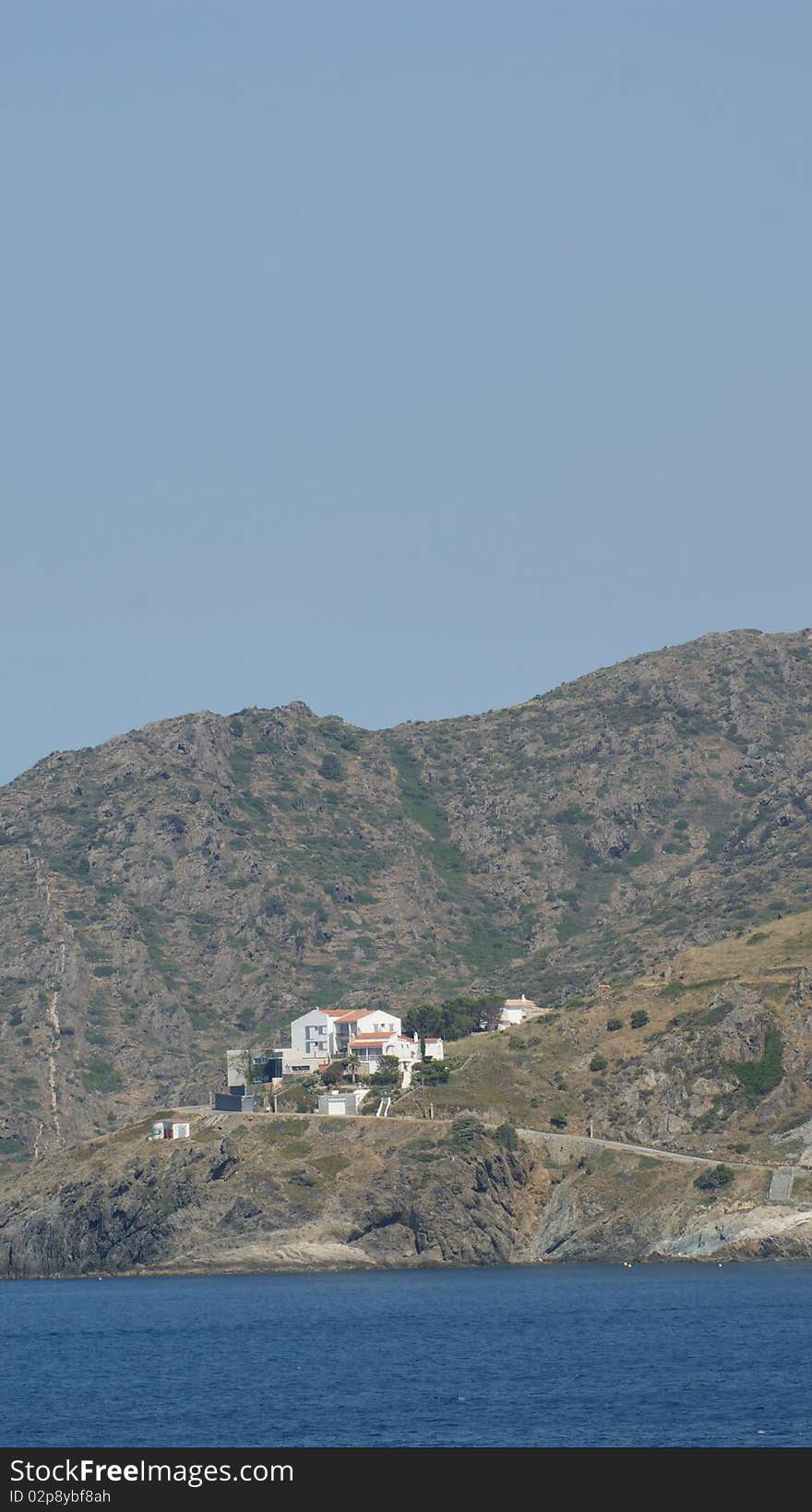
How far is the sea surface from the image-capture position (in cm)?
9800

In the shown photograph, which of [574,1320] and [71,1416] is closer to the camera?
[71,1416]

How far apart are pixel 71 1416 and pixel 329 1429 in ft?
51.8

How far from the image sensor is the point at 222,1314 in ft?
564

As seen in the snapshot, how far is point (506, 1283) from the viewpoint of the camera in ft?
621

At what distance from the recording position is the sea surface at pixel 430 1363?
322 feet

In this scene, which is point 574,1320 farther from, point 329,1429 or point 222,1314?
point 329,1429

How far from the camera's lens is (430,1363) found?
127 meters
